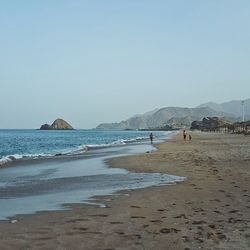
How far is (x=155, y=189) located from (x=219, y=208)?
3.95 metres

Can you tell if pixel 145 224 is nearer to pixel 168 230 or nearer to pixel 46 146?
pixel 168 230

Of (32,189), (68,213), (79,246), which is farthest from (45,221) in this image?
(32,189)

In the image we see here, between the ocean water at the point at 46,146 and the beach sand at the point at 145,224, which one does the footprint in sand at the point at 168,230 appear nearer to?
the beach sand at the point at 145,224

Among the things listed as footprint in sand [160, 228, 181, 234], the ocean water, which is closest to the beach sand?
footprint in sand [160, 228, 181, 234]

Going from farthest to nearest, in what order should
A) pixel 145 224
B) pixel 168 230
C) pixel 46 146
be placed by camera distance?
pixel 46 146
pixel 145 224
pixel 168 230

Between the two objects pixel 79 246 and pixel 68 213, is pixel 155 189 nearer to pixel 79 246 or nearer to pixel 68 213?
pixel 68 213

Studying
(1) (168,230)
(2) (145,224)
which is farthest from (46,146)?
(1) (168,230)

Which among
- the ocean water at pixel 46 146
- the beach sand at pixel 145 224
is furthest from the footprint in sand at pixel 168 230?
the ocean water at pixel 46 146

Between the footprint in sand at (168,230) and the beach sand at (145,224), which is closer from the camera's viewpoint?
the beach sand at (145,224)

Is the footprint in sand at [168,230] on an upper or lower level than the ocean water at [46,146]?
upper

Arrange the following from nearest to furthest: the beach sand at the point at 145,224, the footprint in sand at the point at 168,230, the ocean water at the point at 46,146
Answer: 1. the beach sand at the point at 145,224
2. the footprint in sand at the point at 168,230
3. the ocean water at the point at 46,146

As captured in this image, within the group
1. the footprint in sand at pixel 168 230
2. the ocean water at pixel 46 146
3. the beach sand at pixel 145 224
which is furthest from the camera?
the ocean water at pixel 46 146

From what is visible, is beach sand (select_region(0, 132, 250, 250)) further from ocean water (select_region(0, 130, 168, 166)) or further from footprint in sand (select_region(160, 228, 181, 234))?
ocean water (select_region(0, 130, 168, 166))

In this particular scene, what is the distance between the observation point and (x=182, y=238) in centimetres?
708
